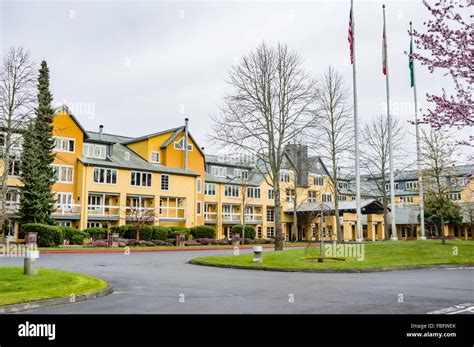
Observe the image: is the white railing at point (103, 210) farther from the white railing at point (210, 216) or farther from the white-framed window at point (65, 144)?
the white railing at point (210, 216)

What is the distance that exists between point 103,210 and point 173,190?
8817 millimetres

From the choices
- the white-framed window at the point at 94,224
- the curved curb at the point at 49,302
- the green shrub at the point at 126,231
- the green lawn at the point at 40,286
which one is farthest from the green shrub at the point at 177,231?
the curved curb at the point at 49,302

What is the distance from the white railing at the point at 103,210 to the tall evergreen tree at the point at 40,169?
565 cm

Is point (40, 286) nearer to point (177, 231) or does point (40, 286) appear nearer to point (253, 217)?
point (177, 231)

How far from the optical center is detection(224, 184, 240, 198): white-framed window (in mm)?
60344

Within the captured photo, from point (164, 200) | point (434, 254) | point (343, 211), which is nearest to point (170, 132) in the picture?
point (164, 200)

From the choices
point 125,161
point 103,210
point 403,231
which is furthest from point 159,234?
point 403,231

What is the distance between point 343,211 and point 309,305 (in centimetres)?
5092

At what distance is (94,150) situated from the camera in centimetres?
4931

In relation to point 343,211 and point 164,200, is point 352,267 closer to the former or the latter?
point 164,200

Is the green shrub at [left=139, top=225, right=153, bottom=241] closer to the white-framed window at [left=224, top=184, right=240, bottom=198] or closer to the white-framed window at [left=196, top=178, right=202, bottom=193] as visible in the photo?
the white-framed window at [left=196, top=178, right=202, bottom=193]

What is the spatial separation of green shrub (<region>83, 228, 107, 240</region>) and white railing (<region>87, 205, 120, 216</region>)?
3.57 meters

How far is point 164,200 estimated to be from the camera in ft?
174

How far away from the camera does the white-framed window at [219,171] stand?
62562 mm
